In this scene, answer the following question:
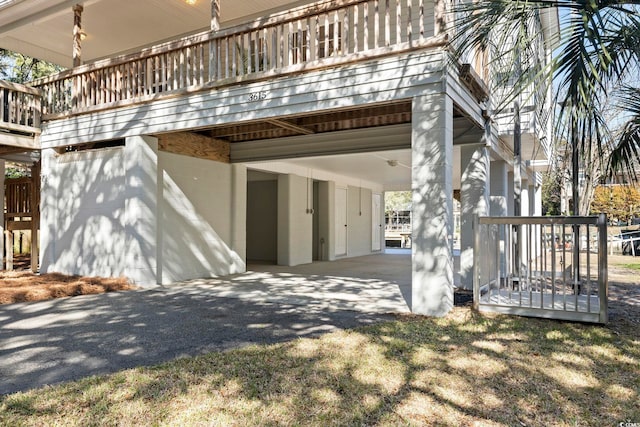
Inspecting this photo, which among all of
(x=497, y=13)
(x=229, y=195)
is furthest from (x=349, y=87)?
(x=229, y=195)

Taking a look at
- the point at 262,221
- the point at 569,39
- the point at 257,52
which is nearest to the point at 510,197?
the point at 257,52

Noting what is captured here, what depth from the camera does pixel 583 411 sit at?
8.68ft

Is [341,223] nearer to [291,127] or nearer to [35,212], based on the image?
[291,127]

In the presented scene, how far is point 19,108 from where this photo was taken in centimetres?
820

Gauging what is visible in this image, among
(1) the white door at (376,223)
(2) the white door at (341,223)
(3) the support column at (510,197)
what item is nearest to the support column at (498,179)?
(3) the support column at (510,197)

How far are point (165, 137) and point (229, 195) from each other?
1942mm

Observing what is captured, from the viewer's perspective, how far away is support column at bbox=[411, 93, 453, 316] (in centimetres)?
498

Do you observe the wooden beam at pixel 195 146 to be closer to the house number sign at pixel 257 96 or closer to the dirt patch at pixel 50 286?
the house number sign at pixel 257 96

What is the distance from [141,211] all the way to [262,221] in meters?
5.95

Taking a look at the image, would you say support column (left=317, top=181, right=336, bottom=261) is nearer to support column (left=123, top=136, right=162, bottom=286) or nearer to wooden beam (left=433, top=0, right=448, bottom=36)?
support column (left=123, top=136, right=162, bottom=286)

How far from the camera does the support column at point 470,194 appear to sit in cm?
711

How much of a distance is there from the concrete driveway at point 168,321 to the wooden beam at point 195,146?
2.39 meters

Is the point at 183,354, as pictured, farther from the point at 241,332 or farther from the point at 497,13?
the point at 497,13

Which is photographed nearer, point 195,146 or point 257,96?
point 257,96
